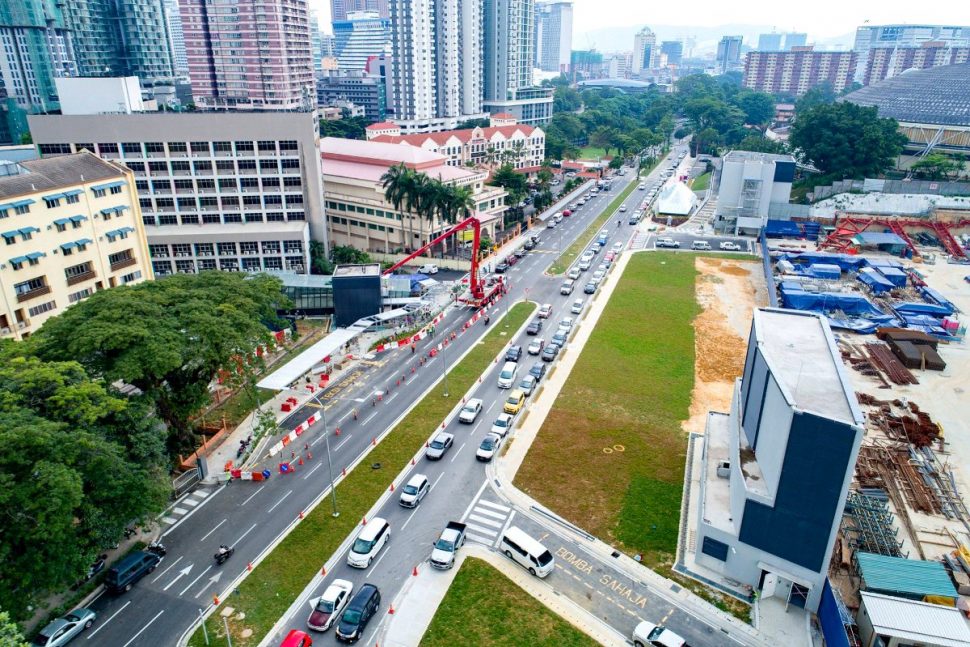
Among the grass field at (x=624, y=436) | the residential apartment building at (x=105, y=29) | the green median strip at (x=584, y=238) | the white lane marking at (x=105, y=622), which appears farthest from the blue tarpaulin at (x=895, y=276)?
the residential apartment building at (x=105, y=29)

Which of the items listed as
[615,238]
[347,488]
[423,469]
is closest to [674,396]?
[423,469]

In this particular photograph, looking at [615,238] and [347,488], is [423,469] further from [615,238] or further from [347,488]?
[615,238]

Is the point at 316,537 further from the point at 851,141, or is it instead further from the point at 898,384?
the point at 851,141

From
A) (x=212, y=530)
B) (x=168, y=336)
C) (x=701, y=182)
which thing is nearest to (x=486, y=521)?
(x=212, y=530)

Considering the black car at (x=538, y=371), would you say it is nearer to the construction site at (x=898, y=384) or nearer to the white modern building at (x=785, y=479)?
the white modern building at (x=785, y=479)

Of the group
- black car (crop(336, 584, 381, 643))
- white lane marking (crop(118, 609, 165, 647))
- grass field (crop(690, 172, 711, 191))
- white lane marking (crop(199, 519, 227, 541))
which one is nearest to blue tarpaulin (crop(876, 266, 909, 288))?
grass field (crop(690, 172, 711, 191))

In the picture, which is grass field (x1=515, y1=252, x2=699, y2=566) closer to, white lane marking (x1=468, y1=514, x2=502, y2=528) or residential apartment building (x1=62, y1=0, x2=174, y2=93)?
white lane marking (x1=468, y1=514, x2=502, y2=528)

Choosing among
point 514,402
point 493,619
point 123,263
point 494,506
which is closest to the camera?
point 493,619
